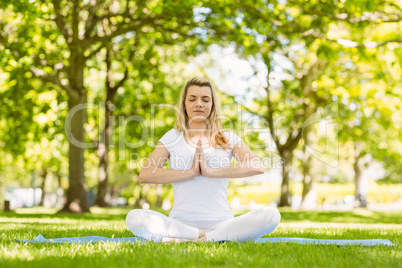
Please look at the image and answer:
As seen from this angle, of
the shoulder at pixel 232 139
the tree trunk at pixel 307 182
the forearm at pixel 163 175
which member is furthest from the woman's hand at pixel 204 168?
the tree trunk at pixel 307 182

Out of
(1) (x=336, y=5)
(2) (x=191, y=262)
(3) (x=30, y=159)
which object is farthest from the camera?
(3) (x=30, y=159)

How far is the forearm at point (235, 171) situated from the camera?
5.16m

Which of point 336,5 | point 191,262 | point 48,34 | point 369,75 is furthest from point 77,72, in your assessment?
point 369,75

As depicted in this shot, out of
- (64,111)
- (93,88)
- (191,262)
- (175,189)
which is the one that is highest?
(93,88)

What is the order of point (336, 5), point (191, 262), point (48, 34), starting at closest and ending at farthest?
point (191, 262) → point (336, 5) → point (48, 34)

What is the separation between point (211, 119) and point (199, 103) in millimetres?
265

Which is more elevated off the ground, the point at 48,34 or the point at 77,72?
the point at 48,34

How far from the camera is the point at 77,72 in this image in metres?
15.8

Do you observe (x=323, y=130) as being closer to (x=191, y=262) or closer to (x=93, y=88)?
(x=93, y=88)

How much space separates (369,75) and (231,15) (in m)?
11.6

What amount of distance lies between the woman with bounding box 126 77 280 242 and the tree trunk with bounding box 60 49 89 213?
10.2m

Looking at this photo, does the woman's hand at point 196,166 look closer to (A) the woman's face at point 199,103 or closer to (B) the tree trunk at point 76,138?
(A) the woman's face at point 199,103

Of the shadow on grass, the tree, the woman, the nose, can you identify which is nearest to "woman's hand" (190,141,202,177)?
the woman

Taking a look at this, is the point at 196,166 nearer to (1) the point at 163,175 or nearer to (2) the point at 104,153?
(1) the point at 163,175
